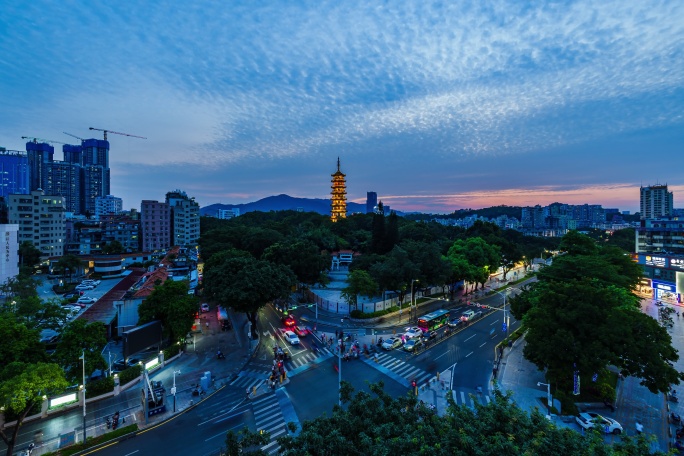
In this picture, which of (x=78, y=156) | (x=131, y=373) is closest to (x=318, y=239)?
(x=131, y=373)

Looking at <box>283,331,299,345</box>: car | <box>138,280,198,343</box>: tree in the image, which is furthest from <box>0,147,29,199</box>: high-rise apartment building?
<box>283,331,299,345</box>: car

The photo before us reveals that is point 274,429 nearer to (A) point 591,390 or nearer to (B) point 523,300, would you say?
(A) point 591,390

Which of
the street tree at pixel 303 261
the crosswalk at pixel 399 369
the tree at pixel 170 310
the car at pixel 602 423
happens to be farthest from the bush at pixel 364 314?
the car at pixel 602 423

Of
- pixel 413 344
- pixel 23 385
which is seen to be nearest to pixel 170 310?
pixel 23 385

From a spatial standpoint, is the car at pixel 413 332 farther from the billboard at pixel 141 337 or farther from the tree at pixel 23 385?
the tree at pixel 23 385

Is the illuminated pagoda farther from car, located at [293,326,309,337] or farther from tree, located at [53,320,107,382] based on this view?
tree, located at [53,320,107,382]

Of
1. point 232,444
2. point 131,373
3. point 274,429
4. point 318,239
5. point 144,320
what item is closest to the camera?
point 232,444

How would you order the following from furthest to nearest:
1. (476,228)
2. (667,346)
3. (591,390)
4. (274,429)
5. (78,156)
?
(78,156), (476,228), (591,390), (667,346), (274,429)
